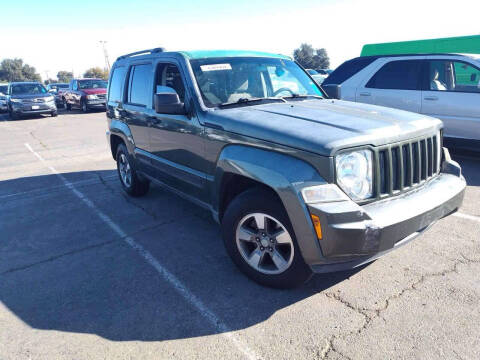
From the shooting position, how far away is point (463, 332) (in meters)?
2.42

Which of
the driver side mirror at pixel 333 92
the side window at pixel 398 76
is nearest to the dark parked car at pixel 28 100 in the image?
the side window at pixel 398 76

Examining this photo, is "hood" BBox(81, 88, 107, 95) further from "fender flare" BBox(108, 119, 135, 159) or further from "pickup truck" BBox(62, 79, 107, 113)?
"fender flare" BBox(108, 119, 135, 159)

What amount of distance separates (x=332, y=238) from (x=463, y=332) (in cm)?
109

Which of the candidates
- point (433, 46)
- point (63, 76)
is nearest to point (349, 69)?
point (433, 46)

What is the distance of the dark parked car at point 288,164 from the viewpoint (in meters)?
2.45

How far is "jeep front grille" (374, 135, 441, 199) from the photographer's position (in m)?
2.63

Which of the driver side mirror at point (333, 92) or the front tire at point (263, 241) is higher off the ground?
the driver side mirror at point (333, 92)

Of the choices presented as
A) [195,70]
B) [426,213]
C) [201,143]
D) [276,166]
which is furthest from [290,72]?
[426,213]

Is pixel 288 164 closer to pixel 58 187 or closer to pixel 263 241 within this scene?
pixel 263 241

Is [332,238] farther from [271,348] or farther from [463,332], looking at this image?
[463,332]

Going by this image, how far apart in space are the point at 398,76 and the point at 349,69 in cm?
110

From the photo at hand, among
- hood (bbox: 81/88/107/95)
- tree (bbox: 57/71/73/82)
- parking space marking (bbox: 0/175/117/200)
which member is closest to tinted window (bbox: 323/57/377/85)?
parking space marking (bbox: 0/175/117/200)

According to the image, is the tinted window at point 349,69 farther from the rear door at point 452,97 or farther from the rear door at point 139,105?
the rear door at point 139,105

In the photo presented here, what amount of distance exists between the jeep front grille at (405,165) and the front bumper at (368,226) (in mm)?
97
